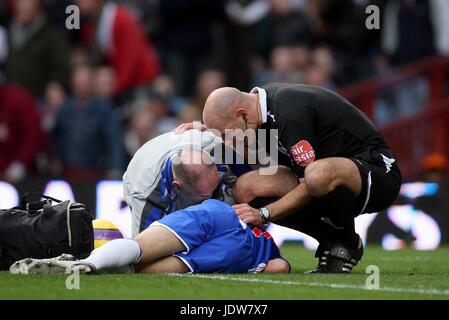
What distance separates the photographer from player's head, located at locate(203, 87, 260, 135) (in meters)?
7.77

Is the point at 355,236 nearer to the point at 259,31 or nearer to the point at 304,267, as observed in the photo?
the point at 304,267

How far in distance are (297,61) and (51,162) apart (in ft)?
11.2

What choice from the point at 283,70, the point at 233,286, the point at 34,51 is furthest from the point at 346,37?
the point at 233,286

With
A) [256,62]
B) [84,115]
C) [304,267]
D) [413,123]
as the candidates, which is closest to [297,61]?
[256,62]

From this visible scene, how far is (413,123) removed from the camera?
1412 centimetres

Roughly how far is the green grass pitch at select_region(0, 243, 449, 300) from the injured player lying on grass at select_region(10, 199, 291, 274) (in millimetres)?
102

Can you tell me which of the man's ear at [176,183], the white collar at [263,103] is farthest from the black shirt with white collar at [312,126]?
the man's ear at [176,183]

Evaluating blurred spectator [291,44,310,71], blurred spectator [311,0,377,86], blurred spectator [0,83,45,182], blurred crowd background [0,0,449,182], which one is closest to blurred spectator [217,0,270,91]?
blurred crowd background [0,0,449,182]

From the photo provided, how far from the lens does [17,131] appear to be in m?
14.1

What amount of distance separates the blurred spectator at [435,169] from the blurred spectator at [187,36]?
10.4 feet

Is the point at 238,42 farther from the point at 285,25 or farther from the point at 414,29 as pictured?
the point at 414,29

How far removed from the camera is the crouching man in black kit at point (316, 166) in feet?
25.2

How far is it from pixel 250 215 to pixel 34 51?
25.3 ft

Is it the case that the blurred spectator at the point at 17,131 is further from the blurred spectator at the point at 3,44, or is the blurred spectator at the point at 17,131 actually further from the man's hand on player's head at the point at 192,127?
the man's hand on player's head at the point at 192,127
